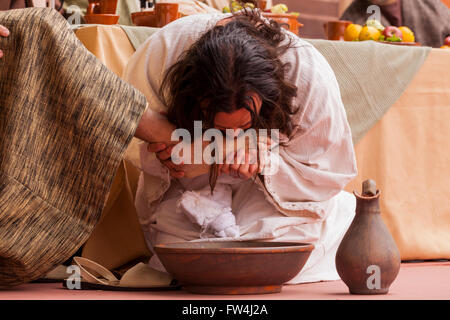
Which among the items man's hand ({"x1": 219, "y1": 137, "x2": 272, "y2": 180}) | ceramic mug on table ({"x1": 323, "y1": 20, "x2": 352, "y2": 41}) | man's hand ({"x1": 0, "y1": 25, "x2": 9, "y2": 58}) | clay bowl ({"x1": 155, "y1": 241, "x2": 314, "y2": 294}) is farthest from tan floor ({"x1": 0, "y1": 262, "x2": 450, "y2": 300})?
ceramic mug on table ({"x1": 323, "y1": 20, "x2": 352, "y2": 41})

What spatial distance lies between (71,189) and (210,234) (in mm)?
447

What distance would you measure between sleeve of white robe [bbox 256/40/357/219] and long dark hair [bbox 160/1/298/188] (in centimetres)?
5

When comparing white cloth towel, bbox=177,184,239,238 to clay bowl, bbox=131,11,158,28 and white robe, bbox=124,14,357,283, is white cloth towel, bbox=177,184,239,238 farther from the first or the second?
clay bowl, bbox=131,11,158,28

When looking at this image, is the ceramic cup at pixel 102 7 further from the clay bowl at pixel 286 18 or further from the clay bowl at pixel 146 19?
the clay bowl at pixel 286 18

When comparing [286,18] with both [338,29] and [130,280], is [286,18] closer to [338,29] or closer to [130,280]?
[338,29]

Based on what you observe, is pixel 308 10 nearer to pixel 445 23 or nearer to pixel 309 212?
pixel 445 23

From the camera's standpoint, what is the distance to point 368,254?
1895mm

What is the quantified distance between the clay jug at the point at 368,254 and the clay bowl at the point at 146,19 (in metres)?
1.39

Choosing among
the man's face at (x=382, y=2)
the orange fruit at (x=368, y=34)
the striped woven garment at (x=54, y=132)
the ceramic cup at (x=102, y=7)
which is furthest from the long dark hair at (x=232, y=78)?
the man's face at (x=382, y=2)

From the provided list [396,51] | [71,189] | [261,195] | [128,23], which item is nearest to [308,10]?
[128,23]

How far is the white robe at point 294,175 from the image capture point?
7.26 ft

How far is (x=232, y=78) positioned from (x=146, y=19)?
1226 millimetres

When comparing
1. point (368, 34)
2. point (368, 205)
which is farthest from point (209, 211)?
point (368, 34)

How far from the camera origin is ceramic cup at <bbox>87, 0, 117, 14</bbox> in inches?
117
